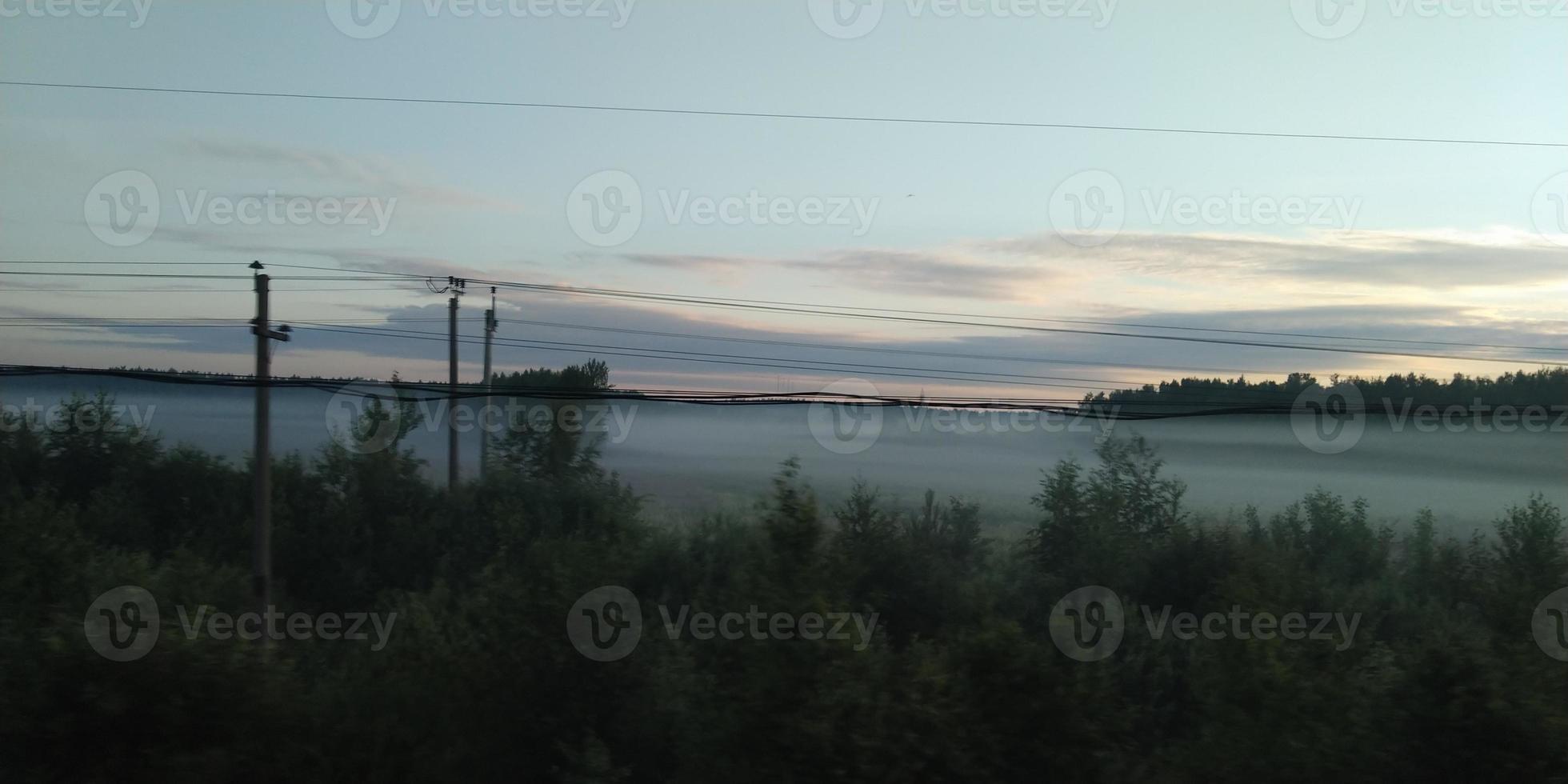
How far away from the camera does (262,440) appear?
1302 cm

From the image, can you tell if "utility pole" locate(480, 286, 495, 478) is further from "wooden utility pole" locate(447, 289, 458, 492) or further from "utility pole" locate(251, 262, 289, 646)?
"utility pole" locate(251, 262, 289, 646)

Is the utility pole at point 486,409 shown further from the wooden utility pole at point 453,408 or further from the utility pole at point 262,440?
the utility pole at point 262,440

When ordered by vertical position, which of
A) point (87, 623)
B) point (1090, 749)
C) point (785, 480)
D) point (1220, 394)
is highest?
point (1220, 394)

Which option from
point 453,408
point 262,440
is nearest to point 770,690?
point 262,440

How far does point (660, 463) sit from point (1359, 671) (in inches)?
801

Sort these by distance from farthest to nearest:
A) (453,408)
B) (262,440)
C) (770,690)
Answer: (453,408)
(262,440)
(770,690)

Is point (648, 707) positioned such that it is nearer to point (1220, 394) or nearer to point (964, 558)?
point (1220, 394)

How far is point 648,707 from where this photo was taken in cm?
1181

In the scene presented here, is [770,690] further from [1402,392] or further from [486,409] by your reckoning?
[486,409]

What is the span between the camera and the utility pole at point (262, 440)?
12.2m

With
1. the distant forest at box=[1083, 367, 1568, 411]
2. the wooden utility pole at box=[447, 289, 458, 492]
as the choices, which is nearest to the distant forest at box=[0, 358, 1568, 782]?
the distant forest at box=[1083, 367, 1568, 411]

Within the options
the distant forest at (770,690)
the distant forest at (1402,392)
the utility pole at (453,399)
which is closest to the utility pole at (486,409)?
the utility pole at (453,399)

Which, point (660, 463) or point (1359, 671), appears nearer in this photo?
point (1359, 671)

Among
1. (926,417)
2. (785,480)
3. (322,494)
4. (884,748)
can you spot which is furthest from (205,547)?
(884,748)
